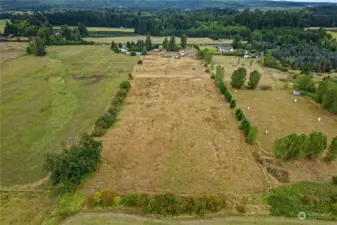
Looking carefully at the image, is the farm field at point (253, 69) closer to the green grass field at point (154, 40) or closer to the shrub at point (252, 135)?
the shrub at point (252, 135)

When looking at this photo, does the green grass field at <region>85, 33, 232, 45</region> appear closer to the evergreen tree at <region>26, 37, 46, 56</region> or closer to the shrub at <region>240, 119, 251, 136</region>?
the evergreen tree at <region>26, 37, 46, 56</region>

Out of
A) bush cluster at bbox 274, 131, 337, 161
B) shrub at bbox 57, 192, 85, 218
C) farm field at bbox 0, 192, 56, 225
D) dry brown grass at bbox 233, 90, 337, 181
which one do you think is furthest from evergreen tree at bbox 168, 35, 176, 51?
farm field at bbox 0, 192, 56, 225

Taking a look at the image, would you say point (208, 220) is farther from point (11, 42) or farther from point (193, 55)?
point (11, 42)

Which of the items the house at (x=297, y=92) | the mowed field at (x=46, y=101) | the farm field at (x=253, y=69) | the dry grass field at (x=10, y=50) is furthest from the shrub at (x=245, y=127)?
the dry grass field at (x=10, y=50)

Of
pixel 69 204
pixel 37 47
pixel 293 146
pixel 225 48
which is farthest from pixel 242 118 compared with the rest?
pixel 37 47

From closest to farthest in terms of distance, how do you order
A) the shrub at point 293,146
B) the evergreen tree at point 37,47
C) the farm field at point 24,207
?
the farm field at point 24,207
the shrub at point 293,146
the evergreen tree at point 37,47

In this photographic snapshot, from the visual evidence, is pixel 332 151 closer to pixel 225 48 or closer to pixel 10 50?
pixel 225 48
